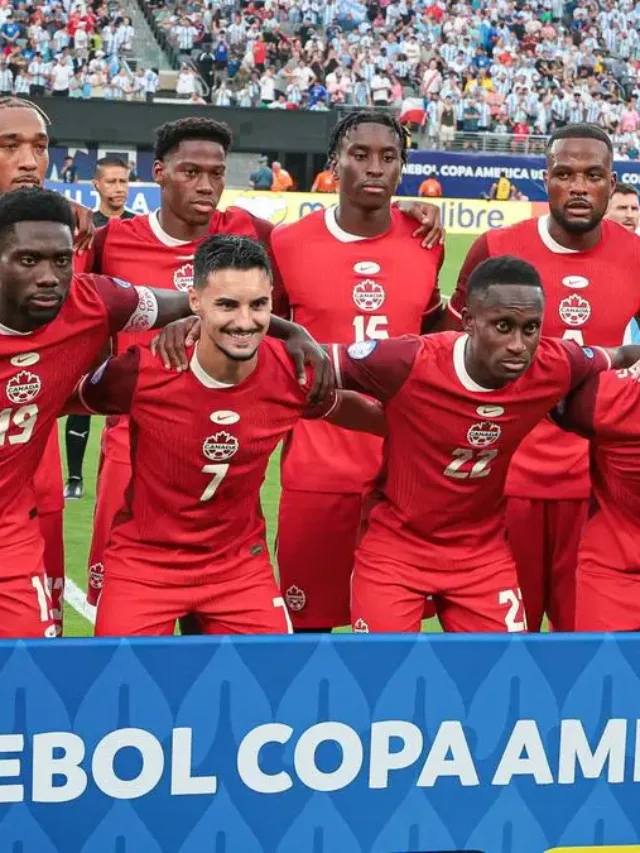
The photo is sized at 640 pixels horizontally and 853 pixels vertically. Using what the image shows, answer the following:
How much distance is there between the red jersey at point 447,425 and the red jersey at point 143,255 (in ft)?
3.56

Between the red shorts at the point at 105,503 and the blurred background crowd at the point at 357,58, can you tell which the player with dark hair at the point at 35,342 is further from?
the blurred background crowd at the point at 357,58

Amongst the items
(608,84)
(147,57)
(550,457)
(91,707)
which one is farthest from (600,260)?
(608,84)

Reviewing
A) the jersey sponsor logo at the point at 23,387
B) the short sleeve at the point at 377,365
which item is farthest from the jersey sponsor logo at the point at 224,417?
the jersey sponsor logo at the point at 23,387

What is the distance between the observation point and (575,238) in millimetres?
5926

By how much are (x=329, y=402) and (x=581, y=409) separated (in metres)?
0.91

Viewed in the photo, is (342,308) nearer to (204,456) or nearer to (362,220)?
(362,220)

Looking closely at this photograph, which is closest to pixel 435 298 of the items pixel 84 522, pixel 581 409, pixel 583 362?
pixel 583 362

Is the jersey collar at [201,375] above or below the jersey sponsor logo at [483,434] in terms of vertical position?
above

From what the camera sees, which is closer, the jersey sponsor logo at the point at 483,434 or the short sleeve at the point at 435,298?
the jersey sponsor logo at the point at 483,434

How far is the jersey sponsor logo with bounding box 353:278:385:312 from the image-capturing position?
19.5ft

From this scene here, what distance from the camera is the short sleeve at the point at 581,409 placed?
518 centimetres

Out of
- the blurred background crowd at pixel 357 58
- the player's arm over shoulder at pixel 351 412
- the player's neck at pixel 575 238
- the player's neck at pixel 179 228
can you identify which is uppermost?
the blurred background crowd at pixel 357 58

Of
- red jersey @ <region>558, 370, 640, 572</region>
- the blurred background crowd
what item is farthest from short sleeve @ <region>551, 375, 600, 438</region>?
the blurred background crowd

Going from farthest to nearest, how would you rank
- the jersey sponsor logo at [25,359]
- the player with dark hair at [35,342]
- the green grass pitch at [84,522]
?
the green grass pitch at [84,522] < the jersey sponsor logo at [25,359] < the player with dark hair at [35,342]
